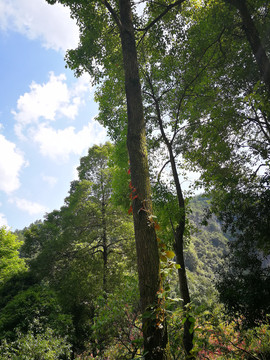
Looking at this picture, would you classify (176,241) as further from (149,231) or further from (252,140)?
(252,140)

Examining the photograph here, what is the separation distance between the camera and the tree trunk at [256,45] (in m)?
4.84

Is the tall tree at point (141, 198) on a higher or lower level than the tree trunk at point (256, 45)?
lower

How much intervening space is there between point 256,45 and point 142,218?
5.57 meters

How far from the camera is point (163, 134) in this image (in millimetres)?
7922

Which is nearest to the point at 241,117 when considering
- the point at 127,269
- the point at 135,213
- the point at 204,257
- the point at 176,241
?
the point at 176,241

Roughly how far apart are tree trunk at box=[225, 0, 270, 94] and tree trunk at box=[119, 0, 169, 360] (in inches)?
134

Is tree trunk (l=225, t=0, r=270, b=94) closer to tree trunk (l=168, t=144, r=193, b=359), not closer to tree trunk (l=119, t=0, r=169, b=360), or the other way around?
tree trunk (l=119, t=0, r=169, b=360)

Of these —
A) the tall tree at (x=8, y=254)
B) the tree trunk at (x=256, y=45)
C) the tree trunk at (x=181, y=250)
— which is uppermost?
the tree trunk at (x=256, y=45)

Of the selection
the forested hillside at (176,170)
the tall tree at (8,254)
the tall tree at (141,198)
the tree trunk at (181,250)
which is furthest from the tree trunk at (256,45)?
the tall tree at (8,254)

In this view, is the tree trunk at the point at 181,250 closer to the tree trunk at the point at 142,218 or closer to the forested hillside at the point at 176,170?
the forested hillside at the point at 176,170

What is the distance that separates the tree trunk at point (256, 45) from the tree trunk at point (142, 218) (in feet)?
11.2

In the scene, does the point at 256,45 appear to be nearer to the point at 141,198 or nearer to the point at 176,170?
the point at 176,170

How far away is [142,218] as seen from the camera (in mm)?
2248

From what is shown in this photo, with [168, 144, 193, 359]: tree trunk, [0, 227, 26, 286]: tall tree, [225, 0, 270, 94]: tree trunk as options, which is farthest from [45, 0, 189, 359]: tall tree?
[0, 227, 26, 286]: tall tree
